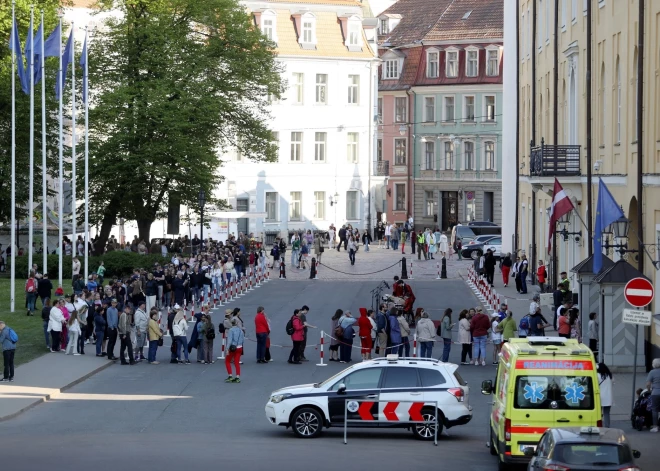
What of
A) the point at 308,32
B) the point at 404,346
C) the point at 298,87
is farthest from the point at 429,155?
the point at 404,346

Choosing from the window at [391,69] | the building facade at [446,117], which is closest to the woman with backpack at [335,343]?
the building facade at [446,117]

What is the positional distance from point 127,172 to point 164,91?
13.2 feet

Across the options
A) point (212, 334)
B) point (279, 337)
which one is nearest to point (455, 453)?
point (212, 334)

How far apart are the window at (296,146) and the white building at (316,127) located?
7cm

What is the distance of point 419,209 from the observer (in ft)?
305

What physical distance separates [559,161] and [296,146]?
45.1 m

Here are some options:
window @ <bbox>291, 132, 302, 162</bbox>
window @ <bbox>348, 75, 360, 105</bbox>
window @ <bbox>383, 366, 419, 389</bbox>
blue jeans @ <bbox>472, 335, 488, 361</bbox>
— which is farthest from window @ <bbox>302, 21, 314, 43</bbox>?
window @ <bbox>383, 366, 419, 389</bbox>

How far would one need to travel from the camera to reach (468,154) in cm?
9181

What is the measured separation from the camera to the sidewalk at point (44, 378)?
83.7ft

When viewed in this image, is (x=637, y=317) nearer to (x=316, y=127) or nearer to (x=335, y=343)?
(x=335, y=343)

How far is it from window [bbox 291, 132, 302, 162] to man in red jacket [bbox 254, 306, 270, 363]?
5244 centimetres

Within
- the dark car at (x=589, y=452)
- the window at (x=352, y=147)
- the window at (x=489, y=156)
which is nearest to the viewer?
the dark car at (x=589, y=452)

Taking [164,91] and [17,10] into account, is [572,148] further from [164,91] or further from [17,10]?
[17,10]

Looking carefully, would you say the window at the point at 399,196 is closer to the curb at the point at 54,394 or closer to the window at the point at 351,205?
the window at the point at 351,205
